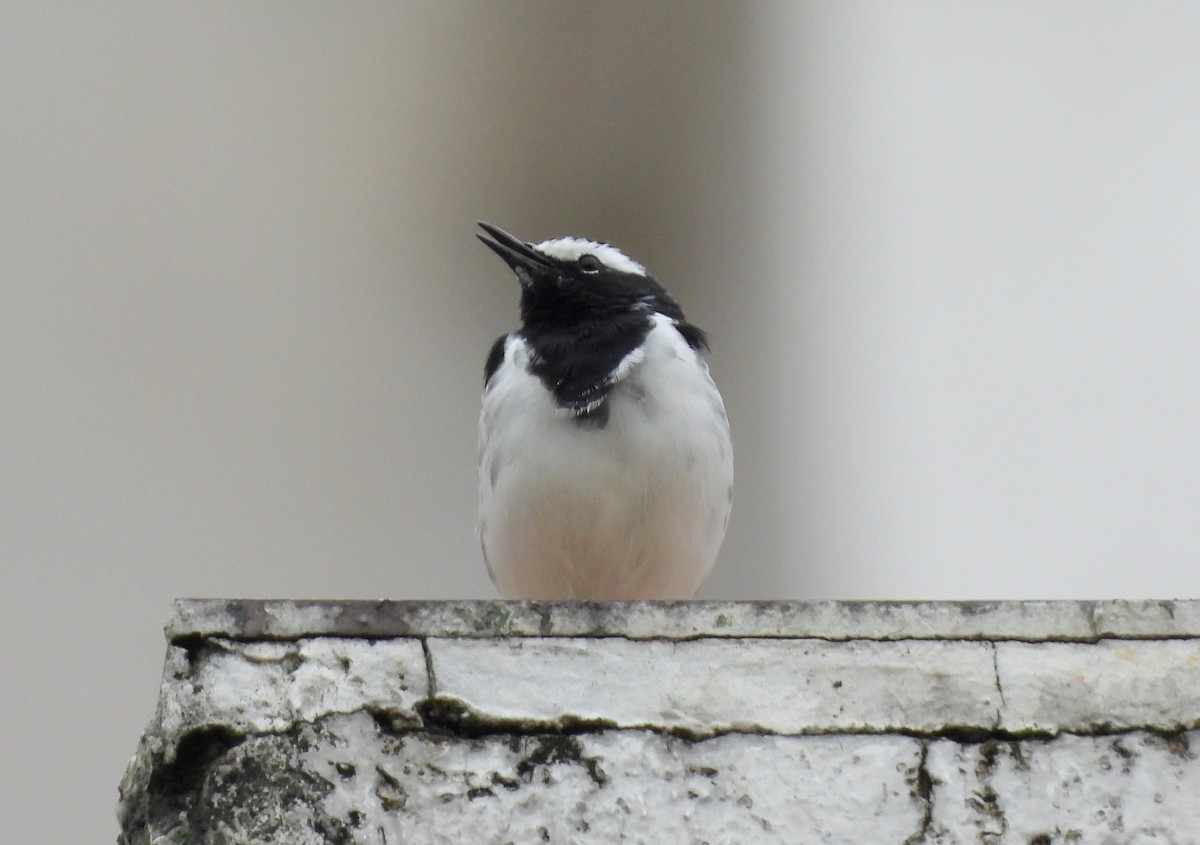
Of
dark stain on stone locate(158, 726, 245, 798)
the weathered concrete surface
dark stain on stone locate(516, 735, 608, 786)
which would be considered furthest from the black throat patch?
dark stain on stone locate(158, 726, 245, 798)

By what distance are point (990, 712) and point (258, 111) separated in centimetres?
437

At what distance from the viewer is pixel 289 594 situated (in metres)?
4.77

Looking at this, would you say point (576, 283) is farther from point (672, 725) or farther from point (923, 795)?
point (923, 795)

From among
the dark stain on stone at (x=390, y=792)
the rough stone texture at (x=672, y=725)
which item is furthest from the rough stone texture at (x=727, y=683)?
the dark stain on stone at (x=390, y=792)

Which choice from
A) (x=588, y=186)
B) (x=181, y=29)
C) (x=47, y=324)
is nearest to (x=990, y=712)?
(x=47, y=324)

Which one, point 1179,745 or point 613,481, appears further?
point 613,481

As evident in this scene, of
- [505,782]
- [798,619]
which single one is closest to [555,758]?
[505,782]

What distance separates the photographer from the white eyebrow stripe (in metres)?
3.01

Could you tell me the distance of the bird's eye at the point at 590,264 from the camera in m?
3.00

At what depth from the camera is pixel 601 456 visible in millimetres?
2609

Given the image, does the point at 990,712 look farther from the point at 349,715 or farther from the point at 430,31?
the point at 430,31

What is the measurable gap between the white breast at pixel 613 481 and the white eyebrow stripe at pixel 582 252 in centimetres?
23

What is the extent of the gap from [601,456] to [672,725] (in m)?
0.95

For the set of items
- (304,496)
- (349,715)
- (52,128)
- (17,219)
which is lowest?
(349,715)
